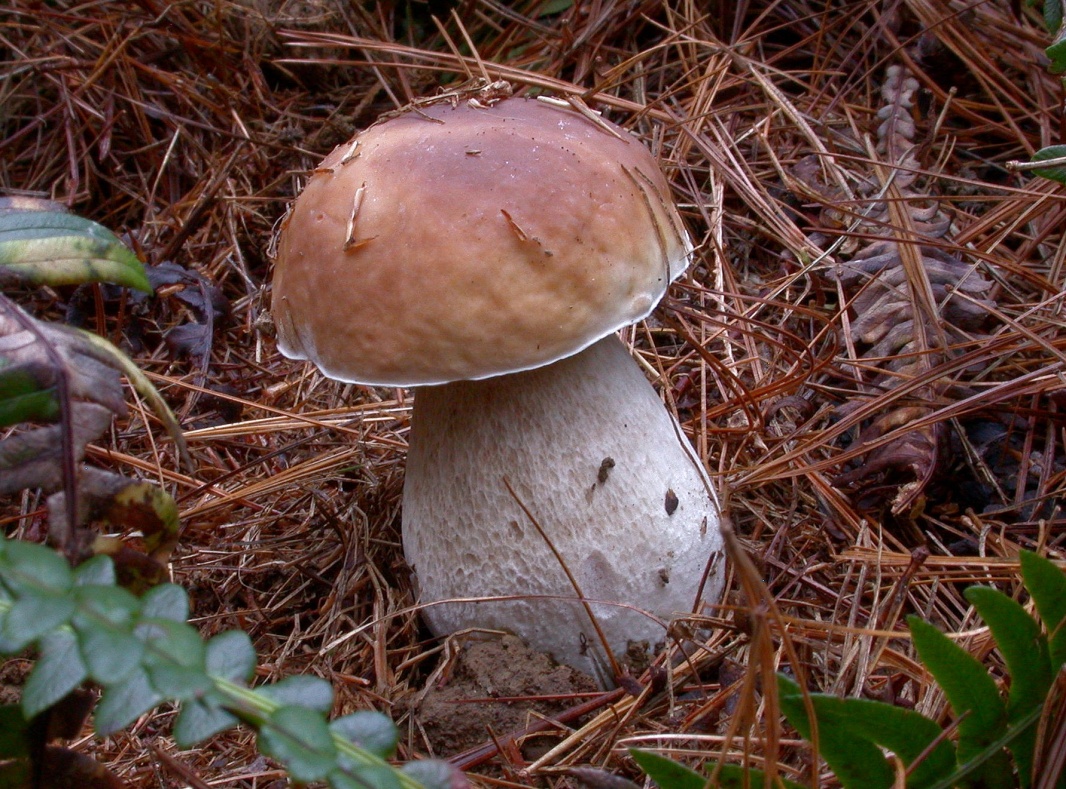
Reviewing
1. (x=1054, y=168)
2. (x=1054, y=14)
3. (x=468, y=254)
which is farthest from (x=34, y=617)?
(x=1054, y=14)

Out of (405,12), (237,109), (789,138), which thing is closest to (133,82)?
(237,109)

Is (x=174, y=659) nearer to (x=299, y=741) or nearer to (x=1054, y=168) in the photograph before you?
(x=299, y=741)

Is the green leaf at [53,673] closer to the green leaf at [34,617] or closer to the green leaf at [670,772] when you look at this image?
the green leaf at [34,617]

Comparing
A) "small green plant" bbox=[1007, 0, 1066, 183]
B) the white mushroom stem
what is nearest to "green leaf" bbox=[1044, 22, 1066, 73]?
"small green plant" bbox=[1007, 0, 1066, 183]

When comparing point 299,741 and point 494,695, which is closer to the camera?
point 299,741

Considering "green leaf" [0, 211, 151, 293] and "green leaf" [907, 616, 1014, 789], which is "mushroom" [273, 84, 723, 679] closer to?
"green leaf" [0, 211, 151, 293]

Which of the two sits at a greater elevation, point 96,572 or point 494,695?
point 96,572

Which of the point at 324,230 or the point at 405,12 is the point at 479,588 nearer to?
the point at 324,230
